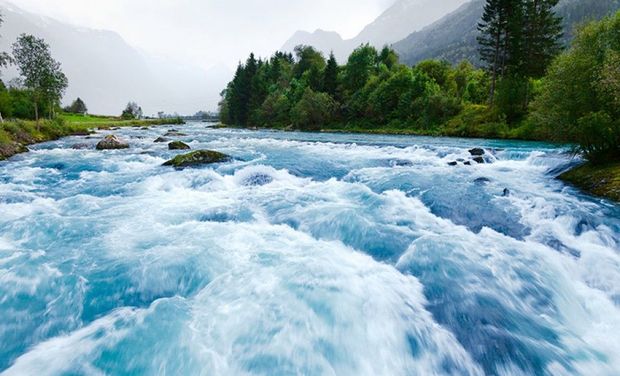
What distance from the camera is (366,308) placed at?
19.7ft

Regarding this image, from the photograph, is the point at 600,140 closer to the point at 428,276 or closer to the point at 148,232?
the point at 428,276

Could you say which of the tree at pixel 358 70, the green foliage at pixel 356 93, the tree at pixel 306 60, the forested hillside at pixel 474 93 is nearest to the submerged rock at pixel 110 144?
the forested hillside at pixel 474 93

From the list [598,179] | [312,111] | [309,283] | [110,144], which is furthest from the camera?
[312,111]

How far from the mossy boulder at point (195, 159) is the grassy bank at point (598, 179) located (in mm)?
17559

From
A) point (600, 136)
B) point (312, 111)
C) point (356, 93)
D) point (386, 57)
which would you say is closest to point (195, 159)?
point (600, 136)

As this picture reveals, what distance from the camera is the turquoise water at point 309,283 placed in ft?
16.2

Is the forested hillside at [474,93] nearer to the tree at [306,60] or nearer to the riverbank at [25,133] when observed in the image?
the tree at [306,60]

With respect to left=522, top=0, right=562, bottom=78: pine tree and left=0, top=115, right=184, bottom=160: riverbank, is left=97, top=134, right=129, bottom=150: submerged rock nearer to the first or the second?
left=0, top=115, right=184, bottom=160: riverbank

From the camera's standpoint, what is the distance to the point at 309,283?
6.76 meters

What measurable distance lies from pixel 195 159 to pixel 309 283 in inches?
572

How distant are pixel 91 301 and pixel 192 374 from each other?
A: 9.38ft

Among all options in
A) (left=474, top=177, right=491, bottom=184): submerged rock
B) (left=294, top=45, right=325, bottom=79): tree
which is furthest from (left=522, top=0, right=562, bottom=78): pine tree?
(left=294, top=45, right=325, bottom=79): tree

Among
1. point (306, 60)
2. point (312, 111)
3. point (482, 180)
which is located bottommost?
point (482, 180)

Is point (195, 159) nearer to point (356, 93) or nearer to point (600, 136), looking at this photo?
point (600, 136)
